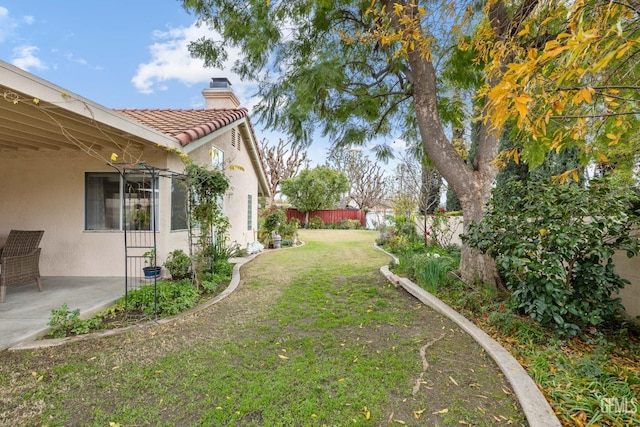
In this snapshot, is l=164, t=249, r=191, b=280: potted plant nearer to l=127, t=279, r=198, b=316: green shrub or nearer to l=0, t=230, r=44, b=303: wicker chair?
l=127, t=279, r=198, b=316: green shrub

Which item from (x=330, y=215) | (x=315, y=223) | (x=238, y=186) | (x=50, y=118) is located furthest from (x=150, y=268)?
(x=330, y=215)

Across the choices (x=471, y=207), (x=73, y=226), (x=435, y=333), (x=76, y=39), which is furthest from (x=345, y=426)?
(x=76, y=39)

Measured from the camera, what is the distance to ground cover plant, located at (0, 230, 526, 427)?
249cm

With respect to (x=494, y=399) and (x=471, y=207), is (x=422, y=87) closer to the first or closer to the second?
(x=471, y=207)

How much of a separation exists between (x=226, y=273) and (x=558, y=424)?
21.7 ft

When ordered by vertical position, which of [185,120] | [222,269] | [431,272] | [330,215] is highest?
[185,120]

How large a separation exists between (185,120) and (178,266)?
3830 millimetres

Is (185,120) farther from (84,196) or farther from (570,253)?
(570,253)

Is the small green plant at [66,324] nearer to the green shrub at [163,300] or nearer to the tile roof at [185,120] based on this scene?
the green shrub at [163,300]

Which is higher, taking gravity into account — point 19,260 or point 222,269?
point 19,260

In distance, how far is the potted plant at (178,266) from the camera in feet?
20.3

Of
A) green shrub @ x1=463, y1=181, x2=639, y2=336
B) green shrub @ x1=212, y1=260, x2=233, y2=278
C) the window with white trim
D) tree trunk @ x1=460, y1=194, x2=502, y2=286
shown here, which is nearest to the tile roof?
the window with white trim

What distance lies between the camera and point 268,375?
306 cm

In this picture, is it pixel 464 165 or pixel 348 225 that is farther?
pixel 348 225
